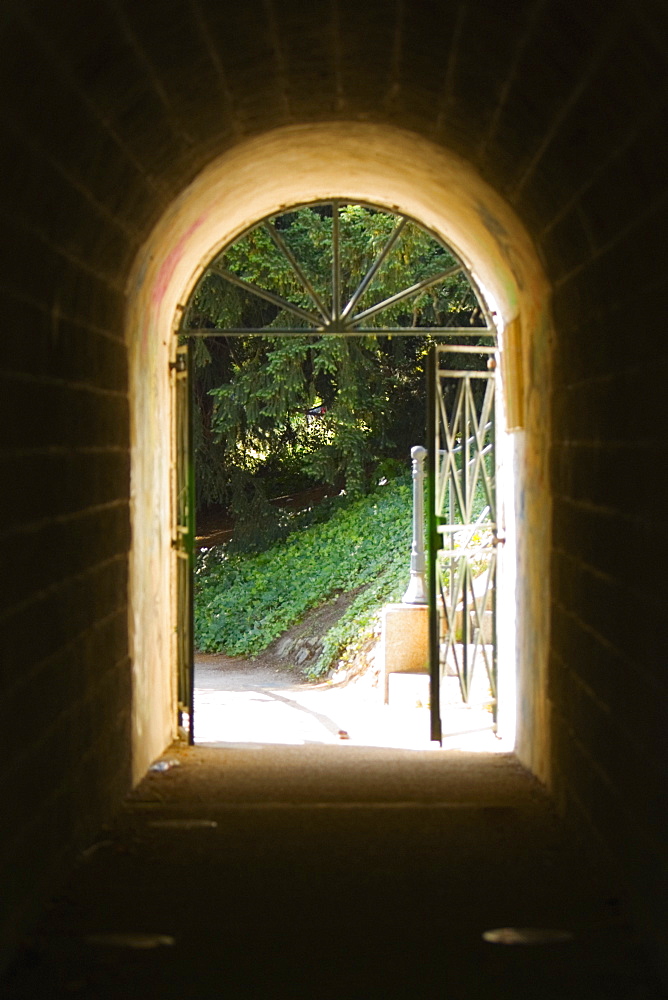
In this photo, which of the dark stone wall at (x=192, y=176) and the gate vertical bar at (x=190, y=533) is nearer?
the dark stone wall at (x=192, y=176)

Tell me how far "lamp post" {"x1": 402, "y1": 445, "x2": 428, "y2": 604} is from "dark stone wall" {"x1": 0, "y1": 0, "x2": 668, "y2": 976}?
5286 mm

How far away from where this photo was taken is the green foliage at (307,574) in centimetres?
1616

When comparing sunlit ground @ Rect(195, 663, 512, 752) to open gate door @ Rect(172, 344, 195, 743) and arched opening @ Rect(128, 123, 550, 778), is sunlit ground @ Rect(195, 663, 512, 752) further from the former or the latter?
arched opening @ Rect(128, 123, 550, 778)

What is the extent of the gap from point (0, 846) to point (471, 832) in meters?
2.22

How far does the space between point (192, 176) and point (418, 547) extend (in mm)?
6123

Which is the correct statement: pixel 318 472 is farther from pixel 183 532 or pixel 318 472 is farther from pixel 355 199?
pixel 183 532

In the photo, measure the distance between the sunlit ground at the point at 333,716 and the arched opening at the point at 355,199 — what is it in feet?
3.33

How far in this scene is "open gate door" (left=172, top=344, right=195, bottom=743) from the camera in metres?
7.65

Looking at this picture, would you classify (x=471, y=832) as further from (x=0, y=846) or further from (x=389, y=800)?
(x=0, y=846)

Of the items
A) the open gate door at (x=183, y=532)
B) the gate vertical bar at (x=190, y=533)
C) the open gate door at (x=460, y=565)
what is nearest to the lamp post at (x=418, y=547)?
the open gate door at (x=460, y=565)

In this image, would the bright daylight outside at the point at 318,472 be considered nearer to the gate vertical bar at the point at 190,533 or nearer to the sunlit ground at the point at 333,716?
the sunlit ground at the point at 333,716

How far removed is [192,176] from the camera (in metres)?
5.67

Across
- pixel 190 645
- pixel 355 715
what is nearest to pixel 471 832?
Answer: pixel 190 645

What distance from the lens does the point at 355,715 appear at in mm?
11117
